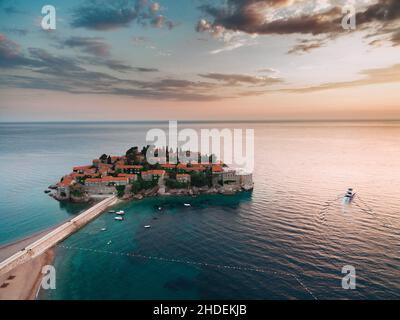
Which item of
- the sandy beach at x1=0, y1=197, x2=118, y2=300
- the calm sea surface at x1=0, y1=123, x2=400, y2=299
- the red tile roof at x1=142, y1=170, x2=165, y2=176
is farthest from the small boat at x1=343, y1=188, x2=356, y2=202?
the sandy beach at x1=0, y1=197, x2=118, y2=300

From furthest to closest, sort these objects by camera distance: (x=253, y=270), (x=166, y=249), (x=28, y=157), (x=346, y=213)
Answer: (x=28, y=157) → (x=346, y=213) → (x=166, y=249) → (x=253, y=270)

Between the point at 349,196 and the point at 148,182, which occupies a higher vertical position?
the point at 148,182

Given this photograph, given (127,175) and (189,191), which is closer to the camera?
(189,191)

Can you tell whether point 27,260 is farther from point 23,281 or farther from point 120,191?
point 120,191

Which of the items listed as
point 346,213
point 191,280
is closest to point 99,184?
point 191,280

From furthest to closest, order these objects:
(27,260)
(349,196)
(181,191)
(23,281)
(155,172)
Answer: (155,172), (181,191), (349,196), (27,260), (23,281)

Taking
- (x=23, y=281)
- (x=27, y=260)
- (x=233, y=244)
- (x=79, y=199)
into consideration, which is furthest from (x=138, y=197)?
(x=23, y=281)

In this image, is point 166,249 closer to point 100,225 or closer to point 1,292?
point 100,225

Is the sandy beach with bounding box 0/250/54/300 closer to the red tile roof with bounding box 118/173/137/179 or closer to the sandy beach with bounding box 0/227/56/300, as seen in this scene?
the sandy beach with bounding box 0/227/56/300

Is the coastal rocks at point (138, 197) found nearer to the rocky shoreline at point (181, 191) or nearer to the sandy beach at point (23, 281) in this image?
the rocky shoreline at point (181, 191)
